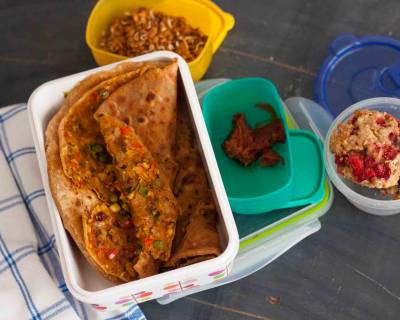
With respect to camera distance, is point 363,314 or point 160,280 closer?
point 160,280

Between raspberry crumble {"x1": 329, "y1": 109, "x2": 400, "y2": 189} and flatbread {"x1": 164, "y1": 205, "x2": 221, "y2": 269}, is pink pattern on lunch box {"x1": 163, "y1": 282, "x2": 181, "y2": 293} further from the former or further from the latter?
raspberry crumble {"x1": 329, "y1": 109, "x2": 400, "y2": 189}

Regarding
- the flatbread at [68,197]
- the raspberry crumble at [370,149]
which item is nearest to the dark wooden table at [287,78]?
the raspberry crumble at [370,149]

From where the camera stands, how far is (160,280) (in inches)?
32.7

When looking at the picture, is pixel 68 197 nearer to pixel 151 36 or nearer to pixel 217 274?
pixel 217 274

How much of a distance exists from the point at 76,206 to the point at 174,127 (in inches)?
8.8

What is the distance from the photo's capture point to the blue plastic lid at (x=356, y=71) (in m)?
1.15

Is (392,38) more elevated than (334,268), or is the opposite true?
(392,38)

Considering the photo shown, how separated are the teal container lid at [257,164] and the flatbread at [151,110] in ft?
0.55

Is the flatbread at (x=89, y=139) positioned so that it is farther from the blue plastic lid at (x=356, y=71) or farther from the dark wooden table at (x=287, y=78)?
the blue plastic lid at (x=356, y=71)

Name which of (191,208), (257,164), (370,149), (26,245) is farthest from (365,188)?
(26,245)

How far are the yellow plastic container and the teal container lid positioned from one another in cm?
9

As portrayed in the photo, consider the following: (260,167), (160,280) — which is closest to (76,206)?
(160,280)

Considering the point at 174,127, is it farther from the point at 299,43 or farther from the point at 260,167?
the point at 299,43

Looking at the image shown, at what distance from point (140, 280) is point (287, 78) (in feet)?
1.91
